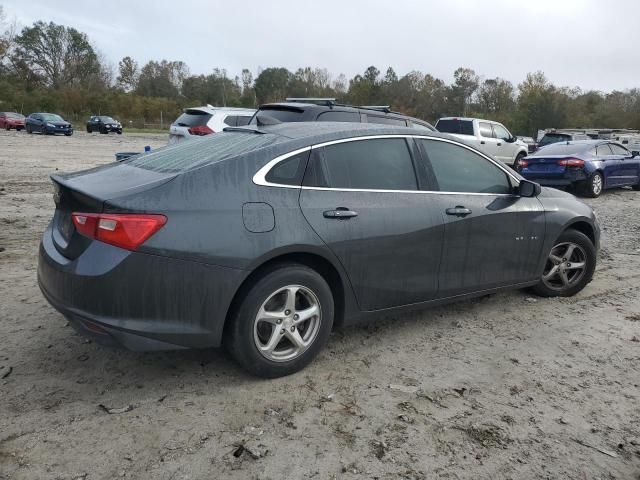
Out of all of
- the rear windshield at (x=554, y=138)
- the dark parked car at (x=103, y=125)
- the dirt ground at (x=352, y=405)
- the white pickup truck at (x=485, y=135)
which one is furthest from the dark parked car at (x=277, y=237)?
the dark parked car at (x=103, y=125)

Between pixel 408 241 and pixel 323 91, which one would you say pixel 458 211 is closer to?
pixel 408 241

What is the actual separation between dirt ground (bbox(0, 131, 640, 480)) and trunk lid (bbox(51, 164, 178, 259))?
87 centimetres

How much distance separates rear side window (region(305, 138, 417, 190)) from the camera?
3.57 metres

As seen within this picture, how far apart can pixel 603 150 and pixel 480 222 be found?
36.3ft

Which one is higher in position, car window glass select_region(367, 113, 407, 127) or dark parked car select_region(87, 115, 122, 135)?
car window glass select_region(367, 113, 407, 127)

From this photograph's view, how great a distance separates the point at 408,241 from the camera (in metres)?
3.80

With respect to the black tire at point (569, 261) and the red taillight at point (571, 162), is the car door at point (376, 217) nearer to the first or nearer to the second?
the black tire at point (569, 261)

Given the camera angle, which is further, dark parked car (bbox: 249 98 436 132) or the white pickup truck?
the white pickup truck

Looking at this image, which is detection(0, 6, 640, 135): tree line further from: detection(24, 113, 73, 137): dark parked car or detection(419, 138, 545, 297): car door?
detection(419, 138, 545, 297): car door

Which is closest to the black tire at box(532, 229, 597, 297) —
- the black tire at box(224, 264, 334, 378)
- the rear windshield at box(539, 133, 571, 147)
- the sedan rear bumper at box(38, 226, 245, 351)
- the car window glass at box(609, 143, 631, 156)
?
the black tire at box(224, 264, 334, 378)

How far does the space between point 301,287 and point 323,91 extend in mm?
81707

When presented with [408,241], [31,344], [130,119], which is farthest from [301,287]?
[130,119]

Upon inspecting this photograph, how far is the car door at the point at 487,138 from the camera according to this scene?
17353 millimetres

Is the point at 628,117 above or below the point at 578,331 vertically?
above
